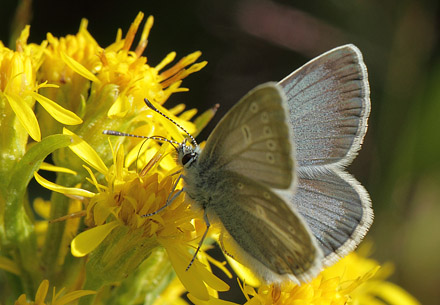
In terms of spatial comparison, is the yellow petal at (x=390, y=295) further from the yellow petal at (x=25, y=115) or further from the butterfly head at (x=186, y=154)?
the yellow petal at (x=25, y=115)

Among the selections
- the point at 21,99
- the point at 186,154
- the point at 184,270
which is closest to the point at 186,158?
the point at 186,154

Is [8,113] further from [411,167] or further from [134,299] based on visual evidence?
[411,167]

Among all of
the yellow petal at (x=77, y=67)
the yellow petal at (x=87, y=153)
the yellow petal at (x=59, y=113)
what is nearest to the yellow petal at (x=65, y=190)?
the yellow petal at (x=87, y=153)

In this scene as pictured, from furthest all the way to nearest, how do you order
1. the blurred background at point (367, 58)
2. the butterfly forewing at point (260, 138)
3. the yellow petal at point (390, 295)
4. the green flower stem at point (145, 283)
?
the blurred background at point (367, 58) < the yellow petal at point (390, 295) < the green flower stem at point (145, 283) < the butterfly forewing at point (260, 138)

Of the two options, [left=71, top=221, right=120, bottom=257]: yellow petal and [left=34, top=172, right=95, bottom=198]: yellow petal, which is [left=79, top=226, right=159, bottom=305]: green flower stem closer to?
[left=71, top=221, right=120, bottom=257]: yellow petal

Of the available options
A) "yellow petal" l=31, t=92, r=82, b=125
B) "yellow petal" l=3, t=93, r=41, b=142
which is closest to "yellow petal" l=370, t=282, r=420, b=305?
"yellow petal" l=31, t=92, r=82, b=125

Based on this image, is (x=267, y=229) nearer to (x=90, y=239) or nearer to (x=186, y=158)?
(x=186, y=158)
